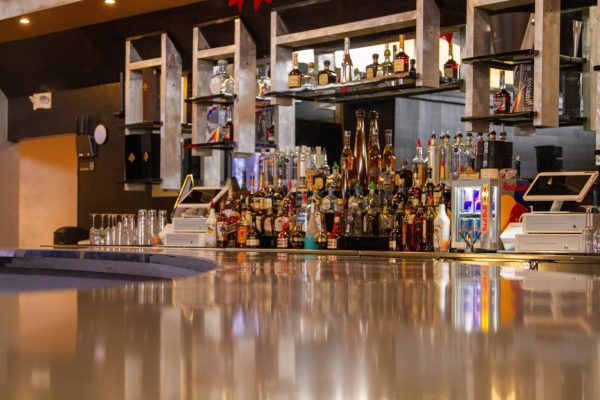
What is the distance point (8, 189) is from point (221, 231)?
480 centimetres

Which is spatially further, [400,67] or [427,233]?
[400,67]

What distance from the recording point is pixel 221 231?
6035mm

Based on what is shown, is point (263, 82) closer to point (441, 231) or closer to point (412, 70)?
point (412, 70)

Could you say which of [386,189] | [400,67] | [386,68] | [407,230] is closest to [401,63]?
[400,67]

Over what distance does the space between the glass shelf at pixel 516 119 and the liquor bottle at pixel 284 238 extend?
1.32 m

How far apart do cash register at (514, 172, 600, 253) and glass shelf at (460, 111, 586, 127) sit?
35 centimetres

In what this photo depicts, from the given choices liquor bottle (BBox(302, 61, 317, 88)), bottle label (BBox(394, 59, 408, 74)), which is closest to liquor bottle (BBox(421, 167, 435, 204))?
bottle label (BBox(394, 59, 408, 74))

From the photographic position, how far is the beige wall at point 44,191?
1036 centimetres

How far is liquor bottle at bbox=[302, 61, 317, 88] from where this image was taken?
5.87 meters

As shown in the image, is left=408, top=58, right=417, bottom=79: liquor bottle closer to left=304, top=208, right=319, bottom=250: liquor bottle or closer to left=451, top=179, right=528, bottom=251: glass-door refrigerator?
left=451, top=179, right=528, bottom=251: glass-door refrigerator

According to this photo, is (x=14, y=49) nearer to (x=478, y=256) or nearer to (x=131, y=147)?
(x=131, y=147)

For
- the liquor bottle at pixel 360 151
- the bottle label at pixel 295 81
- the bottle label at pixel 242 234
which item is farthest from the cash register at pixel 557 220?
the bottle label at pixel 242 234

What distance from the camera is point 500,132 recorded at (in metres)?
5.25

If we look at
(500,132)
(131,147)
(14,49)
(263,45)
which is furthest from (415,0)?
(14,49)
